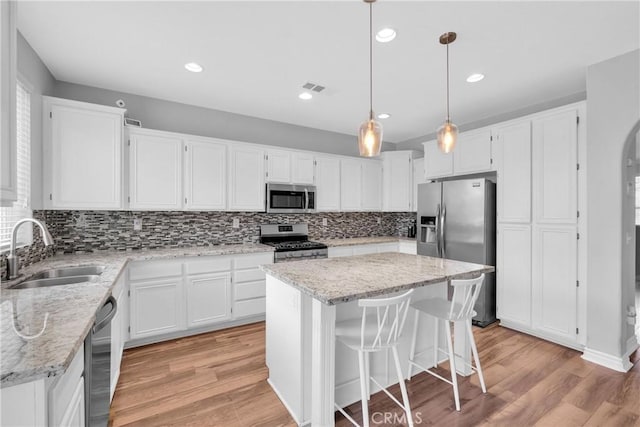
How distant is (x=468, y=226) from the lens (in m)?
3.49

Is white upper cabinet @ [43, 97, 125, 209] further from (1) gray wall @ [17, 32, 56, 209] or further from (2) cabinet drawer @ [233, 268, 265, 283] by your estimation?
(2) cabinet drawer @ [233, 268, 265, 283]

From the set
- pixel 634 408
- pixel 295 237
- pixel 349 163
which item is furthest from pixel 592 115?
pixel 295 237

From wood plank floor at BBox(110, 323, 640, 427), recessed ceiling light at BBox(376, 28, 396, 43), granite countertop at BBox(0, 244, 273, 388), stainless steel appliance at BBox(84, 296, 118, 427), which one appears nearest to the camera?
granite countertop at BBox(0, 244, 273, 388)

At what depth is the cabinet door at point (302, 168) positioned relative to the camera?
3.99m

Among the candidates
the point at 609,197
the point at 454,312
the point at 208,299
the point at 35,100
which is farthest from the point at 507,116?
the point at 35,100

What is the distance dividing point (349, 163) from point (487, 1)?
9.40 ft

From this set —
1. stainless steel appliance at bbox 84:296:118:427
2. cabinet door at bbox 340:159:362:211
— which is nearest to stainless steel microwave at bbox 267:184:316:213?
cabinet door at bbox 340:159:362:211

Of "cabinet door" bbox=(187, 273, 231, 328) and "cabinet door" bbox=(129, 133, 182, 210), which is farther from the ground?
"cabinet door" bbox=(129, 133, 182, 210)

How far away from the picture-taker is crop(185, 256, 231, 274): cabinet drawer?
9.93ft

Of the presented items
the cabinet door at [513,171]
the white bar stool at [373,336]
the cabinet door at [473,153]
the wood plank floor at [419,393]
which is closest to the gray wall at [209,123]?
the cabinet door at [473,153]

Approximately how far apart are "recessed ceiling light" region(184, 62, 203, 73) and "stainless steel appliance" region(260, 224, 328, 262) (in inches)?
81.8

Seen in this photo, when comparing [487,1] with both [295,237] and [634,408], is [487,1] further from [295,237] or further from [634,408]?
[295,237]

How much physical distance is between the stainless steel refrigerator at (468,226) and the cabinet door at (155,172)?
3.29 meters

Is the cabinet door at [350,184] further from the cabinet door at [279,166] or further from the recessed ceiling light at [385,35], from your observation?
the recessed ceiling light at [385,35]
